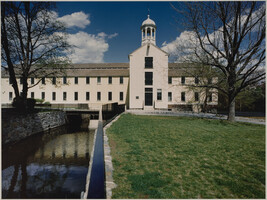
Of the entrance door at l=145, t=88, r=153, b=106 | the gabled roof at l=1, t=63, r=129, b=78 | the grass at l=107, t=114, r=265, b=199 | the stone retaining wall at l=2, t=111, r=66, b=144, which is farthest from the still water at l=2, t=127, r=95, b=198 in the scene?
the gabled roof at l=1, t=63, r=129, b=78

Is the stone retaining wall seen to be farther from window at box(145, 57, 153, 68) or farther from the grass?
window at box(145, 57, 153, 68)

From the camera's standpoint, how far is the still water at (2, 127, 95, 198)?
5307mm

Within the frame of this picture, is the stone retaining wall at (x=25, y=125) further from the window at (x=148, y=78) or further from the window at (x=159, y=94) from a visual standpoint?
the window at (x=159, y=94)

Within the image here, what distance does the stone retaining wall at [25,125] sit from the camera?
10.4m

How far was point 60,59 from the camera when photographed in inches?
632

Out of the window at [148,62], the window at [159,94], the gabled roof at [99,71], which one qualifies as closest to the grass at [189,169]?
the window at [159,94]

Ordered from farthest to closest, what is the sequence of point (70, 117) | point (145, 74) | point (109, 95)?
point (109, 95) → point (145, 74) → point (70, 117)

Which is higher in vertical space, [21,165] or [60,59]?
[60,59]

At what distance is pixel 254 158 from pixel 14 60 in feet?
56.1

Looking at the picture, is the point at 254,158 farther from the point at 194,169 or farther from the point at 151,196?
the point at 151,196

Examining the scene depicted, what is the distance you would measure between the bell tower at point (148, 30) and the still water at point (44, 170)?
22041 millimetres

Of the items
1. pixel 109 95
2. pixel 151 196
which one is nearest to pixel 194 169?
pixel 151 196

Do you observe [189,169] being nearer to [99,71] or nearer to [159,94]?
[159,94]

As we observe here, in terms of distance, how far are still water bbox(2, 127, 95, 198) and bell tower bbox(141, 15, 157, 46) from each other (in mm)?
22041
